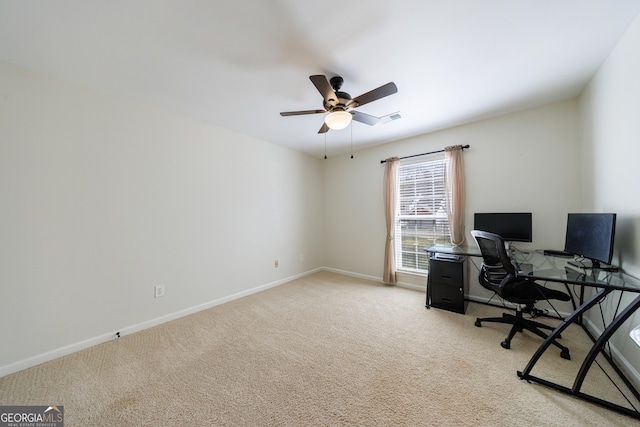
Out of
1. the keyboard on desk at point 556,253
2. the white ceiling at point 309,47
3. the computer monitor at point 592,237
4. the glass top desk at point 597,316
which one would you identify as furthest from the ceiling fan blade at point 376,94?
the keyboard on desk at point 556,253

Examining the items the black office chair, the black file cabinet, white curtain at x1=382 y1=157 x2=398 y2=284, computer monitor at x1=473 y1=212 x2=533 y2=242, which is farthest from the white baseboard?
computer monitor at x1=473 y1=212 x2=533 y2=242

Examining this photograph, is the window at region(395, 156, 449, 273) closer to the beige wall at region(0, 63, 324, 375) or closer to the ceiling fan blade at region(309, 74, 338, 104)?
the ceiling fan blade at region(309, 74, 338, 104)

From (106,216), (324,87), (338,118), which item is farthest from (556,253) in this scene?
(106,216)

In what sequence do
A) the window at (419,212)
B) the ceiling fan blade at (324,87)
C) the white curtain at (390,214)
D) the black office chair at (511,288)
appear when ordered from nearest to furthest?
the ceiling fan blade at (324,87)
the black office chair at (511,288)
the window at (419,212)
the white curtain at (390,214)

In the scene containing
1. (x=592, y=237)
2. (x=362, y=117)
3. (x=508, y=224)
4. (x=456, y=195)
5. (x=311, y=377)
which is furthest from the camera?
(x=456, y=195)

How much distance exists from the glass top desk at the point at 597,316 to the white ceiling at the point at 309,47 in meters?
1.75

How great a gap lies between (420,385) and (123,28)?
318 centimetres

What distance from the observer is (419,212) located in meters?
3.50

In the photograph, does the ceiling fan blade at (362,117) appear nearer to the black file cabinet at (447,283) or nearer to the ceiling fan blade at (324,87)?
the ceiling fan blade at (324,87)

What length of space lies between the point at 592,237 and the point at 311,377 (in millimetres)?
2601

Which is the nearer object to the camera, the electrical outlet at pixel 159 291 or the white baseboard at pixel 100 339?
the white baseboard at pixel 100 339

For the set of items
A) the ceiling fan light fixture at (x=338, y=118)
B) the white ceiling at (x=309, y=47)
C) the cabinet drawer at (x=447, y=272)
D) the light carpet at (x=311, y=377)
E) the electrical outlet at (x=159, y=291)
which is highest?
the white ceiling at (x=309, y=47)

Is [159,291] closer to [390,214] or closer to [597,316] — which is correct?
[390,214]

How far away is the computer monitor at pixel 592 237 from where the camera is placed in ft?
5.39
